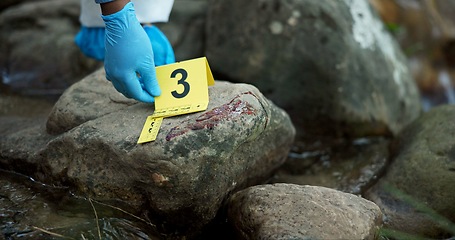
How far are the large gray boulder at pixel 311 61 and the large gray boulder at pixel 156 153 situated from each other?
3.45 feet

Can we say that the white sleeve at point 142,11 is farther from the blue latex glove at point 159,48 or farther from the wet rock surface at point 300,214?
the wet rock surface at point 300,214

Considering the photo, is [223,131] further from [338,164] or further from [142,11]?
[338,164]

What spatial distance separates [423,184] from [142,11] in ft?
5.15

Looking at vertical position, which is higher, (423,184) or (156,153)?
(156,153)

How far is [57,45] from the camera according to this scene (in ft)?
12.6

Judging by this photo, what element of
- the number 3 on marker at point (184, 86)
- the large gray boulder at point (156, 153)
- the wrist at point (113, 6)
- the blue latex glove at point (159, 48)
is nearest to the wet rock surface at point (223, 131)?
the large gray boulder at point (156, 153)

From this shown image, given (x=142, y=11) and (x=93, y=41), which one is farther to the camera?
(x=93, y=41)

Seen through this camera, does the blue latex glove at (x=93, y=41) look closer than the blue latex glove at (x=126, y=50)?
No

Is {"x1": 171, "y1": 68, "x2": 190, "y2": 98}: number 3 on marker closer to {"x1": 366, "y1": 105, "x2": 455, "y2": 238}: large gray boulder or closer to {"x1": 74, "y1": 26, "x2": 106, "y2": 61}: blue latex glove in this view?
{"x1": 74, "y1": 26, "x2": 106, "y2": 61}: blue latex glove

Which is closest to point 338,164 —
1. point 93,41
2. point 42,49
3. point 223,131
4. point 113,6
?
point 223,131

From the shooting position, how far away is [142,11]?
8.63 ft

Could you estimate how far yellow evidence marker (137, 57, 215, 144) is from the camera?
7.06 ft

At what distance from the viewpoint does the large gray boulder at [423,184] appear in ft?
8.22

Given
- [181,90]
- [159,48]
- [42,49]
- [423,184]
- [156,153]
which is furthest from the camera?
[42,49]
